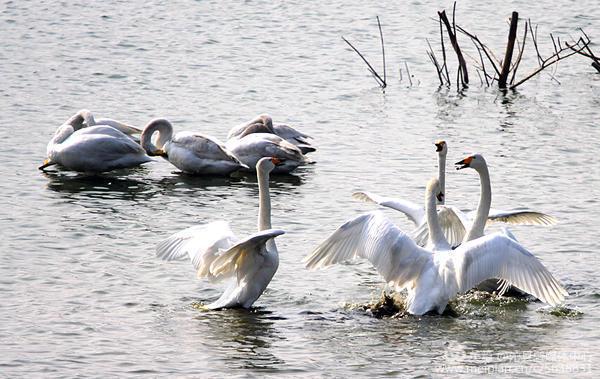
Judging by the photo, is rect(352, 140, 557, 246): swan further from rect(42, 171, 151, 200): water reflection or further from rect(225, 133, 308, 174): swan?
rect(42, 171, 151, 200): water reflection

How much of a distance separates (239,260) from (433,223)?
1.65m

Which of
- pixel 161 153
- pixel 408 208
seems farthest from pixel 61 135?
pixel 408 208

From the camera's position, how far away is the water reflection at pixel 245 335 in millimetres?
8461

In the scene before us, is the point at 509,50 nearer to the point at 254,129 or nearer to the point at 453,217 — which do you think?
the point at 254,129

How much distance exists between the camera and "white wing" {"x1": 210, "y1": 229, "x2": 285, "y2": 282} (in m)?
9.19

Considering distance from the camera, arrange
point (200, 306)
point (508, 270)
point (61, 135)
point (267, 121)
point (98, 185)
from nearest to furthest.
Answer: point (508, 270)
point (200, 306)
point (98, 185)
point (61, 135)
point (267, 121)

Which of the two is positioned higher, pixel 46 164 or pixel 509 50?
pixel 509 50

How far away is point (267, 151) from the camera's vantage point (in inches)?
562

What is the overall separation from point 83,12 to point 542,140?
1201 cm

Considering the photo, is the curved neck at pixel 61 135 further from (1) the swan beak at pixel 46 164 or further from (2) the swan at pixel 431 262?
(2) the swan at pixel 431 262

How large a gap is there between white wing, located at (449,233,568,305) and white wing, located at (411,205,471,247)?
1402 mm

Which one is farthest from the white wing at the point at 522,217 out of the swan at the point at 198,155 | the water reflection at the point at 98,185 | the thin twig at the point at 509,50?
the thin twig at the point at 509,50

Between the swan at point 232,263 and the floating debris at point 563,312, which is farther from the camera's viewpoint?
the floating debris at point 563,312

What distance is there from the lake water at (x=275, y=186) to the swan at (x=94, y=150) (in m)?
0.21
